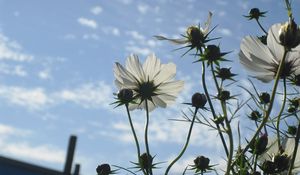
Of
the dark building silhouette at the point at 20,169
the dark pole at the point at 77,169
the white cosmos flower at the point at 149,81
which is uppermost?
the dark pole at the point at 77,169

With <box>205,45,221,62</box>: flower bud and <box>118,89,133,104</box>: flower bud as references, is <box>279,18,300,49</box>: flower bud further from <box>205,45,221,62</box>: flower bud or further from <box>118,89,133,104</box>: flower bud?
<box>118,89,133,104</box>: flower bud

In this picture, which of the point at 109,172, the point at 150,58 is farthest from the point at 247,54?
the point at 150,58

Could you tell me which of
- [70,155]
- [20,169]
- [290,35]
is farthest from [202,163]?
[70,155]

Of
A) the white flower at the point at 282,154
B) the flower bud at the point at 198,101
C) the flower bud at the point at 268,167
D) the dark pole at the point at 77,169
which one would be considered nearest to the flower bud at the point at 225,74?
the flower bud at the point at 198,101

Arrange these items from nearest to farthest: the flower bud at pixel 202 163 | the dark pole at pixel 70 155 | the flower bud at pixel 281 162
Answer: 1. the flower bud at pixel 281 162
2. the flower bud at pixel 202 163
3. the dark pole at pixel 70 155

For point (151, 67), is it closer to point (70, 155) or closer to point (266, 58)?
point (266, 58)

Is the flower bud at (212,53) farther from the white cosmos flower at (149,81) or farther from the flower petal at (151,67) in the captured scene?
the flower petal at (151,67)
